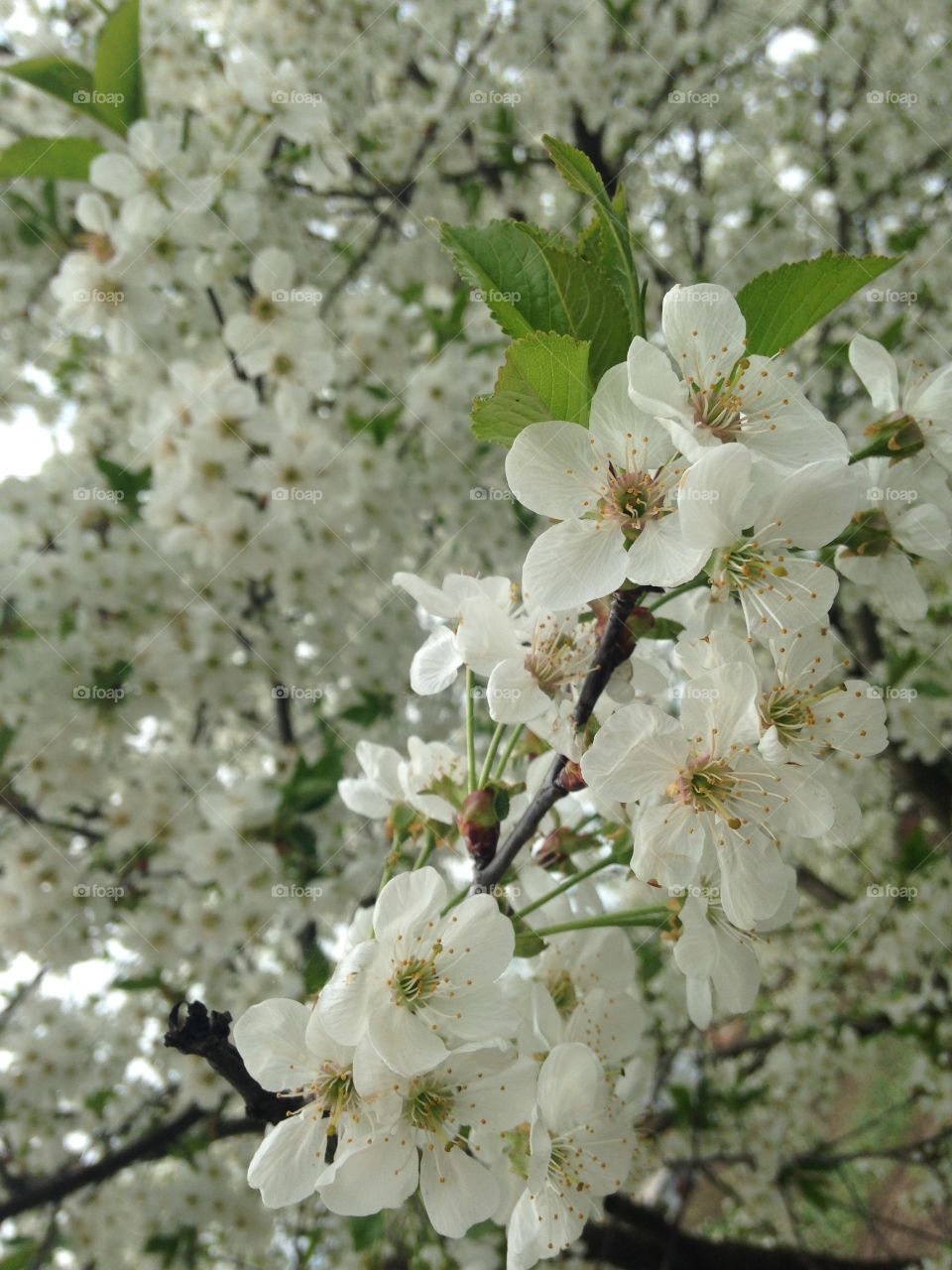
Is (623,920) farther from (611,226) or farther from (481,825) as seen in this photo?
(611,226)

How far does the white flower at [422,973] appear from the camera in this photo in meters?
0.78

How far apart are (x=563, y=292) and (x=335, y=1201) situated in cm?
87

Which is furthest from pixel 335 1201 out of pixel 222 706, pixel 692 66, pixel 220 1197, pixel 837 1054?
pixel 692 66

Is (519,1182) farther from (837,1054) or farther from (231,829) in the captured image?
(837,1054)

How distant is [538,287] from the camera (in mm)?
862

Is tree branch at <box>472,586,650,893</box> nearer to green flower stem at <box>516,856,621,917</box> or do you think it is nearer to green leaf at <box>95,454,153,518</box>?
green flower stem at <box>516,856,621,917</box>

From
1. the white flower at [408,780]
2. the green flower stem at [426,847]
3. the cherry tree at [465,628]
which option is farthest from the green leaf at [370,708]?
the green flower stem at [426,847]

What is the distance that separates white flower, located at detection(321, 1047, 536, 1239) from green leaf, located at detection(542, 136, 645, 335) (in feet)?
2.42

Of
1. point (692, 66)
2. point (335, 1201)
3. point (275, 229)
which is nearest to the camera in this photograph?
point (335, 1201)

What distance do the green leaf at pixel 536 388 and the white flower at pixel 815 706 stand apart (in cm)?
30

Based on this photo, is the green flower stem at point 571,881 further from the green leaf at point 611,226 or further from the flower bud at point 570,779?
the green leaf at point 611,226

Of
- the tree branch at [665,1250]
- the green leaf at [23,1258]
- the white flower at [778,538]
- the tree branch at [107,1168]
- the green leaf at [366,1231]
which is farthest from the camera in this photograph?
the tree branch at [665,1250]

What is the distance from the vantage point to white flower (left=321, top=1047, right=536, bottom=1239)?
2.59 feet

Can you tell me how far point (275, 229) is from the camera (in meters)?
2.85
